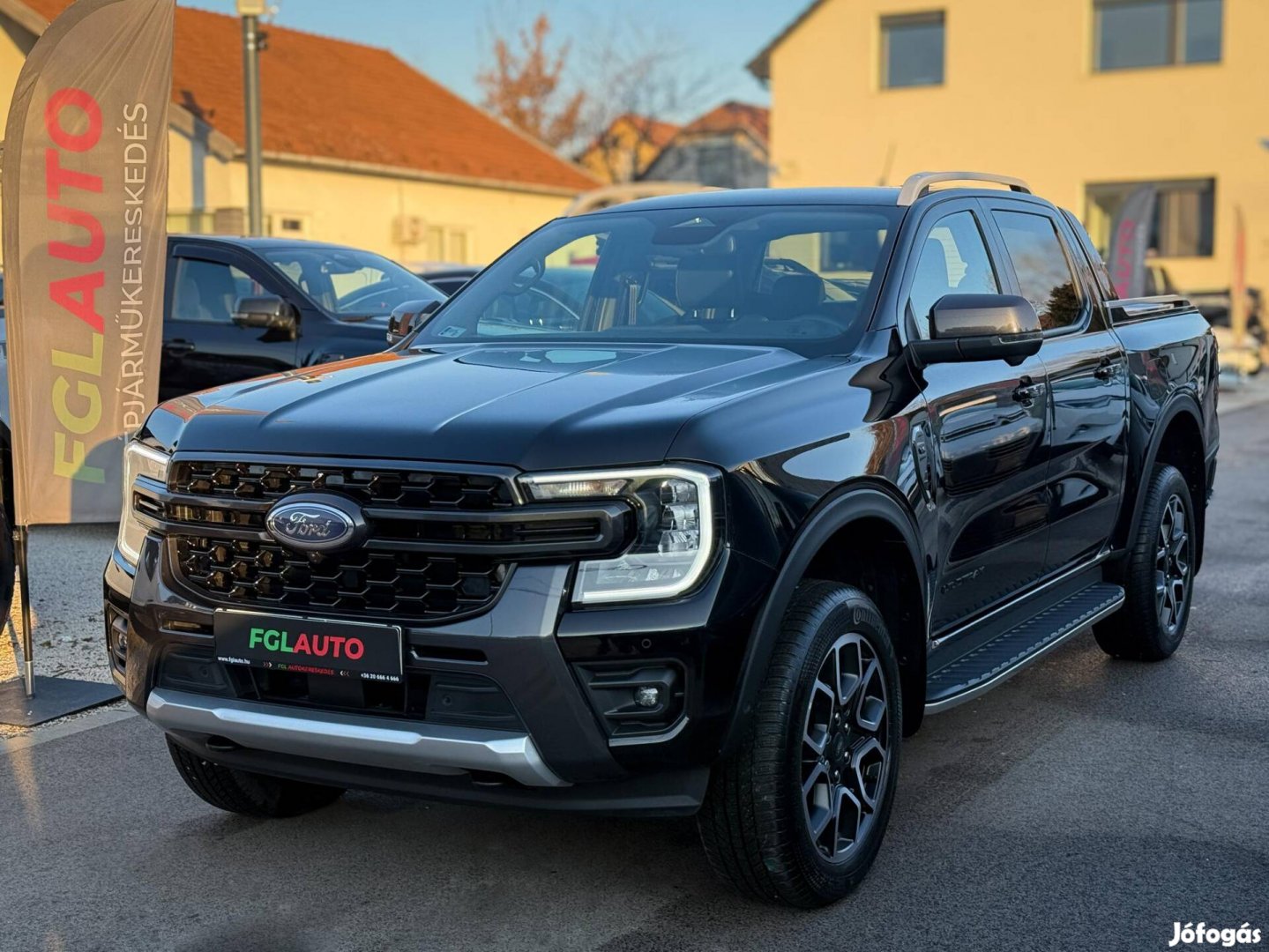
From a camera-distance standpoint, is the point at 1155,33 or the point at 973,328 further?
the point at 1155,33

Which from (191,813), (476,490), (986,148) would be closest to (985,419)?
(476,490)

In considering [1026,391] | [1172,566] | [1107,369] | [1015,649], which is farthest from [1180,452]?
[1015,649]

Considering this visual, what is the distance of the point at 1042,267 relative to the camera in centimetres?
547

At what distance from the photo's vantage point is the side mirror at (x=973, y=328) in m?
4.14

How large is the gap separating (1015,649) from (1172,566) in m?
1.80

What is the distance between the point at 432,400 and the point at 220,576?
0.65m

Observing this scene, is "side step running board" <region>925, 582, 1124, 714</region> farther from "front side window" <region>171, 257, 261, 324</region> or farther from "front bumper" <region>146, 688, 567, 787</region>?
"front side window" <region>171, 257, 261, 324</region>

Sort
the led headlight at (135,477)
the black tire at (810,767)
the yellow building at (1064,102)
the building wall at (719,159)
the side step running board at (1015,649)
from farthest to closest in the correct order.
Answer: the building wall at (719,159)
the yellow building at (1064,102)
the side step running board at (1015,649)
the led headlight at (135,477)
the black tire at (810,767)

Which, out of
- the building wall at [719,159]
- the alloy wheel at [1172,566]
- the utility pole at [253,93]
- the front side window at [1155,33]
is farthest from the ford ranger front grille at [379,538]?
the building wall at [719,159]

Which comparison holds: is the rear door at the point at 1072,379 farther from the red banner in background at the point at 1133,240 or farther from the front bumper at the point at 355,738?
the red banner in background at the point at 1133,240

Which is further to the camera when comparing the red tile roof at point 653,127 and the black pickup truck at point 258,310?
the red tile roof at point 653,127

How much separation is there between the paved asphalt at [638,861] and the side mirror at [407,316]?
161 cm

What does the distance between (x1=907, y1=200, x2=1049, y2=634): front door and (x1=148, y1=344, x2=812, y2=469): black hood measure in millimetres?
576

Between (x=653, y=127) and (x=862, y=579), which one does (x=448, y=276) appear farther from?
(x=653, y=127)
